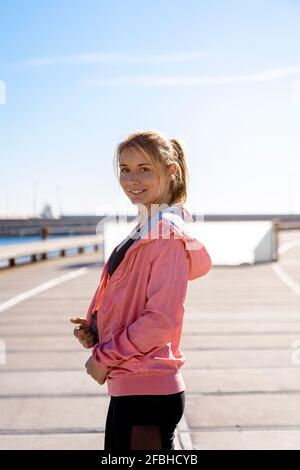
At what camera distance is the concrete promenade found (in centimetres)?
416

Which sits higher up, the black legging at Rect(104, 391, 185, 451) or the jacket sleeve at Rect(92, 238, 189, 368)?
the jacket sleeve at Rect(92, 238, 189, 368)

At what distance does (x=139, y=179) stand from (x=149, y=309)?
480 mm

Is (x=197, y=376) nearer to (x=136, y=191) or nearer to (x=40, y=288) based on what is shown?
(x=136, y=191)

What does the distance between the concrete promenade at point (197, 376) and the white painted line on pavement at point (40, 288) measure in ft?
0.14

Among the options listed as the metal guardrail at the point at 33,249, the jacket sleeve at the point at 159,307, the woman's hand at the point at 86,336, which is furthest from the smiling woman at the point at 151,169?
the metal guardrail at the point at 33,249

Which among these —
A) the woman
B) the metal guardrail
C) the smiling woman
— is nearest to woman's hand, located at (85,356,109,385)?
the woman

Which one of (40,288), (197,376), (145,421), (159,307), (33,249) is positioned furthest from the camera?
(33,249)

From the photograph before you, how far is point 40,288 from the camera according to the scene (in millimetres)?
12500

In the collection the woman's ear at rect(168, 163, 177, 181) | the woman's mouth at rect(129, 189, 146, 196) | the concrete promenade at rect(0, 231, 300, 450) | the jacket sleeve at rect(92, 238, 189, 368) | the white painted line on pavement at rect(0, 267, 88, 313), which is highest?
the woman's ear at rect(168, 163, 177, 181)

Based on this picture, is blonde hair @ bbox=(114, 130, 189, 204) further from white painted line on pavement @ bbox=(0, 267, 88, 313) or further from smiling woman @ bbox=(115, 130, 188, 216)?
white painted line on pavement @ bbox=(0, 267, 88, 313)

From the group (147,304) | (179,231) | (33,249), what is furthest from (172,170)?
(33,249)

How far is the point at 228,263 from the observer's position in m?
18.0

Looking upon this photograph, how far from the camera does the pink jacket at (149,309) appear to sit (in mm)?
1952

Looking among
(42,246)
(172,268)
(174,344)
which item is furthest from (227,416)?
(42,246)
